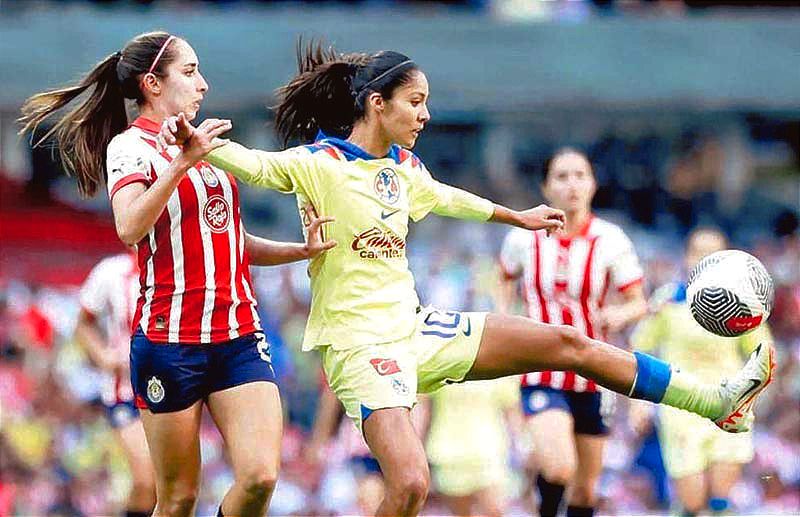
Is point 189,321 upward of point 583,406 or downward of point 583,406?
upward

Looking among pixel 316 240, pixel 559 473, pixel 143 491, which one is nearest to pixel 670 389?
pixel 316 240

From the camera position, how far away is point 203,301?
18.8ft

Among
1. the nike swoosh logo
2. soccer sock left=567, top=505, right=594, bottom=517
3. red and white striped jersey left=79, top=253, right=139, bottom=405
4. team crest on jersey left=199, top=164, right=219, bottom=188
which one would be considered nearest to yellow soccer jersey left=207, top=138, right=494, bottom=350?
team crest on jersey left=199, top=164, right=219, bottom=188

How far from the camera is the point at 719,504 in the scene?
364 inches

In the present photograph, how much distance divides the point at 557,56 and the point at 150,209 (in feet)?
29.9

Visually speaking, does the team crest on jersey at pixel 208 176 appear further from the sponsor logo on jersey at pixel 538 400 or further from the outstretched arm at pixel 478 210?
the sponsor logo on jersey at pixel 538 400

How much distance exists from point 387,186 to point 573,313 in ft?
6.21

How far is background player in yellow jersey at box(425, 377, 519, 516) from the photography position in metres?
10.3

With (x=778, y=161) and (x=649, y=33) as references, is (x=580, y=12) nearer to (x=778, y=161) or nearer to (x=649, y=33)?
(x=649, y=33)

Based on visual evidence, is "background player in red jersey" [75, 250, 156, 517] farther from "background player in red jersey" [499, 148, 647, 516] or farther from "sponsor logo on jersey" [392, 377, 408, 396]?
"sponsor logo on jersey" [392, 377, 408, 396]

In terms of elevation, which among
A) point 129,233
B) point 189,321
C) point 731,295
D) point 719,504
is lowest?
point 719,504

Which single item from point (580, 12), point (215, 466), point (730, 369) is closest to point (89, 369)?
point (215, 466)

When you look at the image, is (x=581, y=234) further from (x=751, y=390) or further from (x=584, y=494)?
(x=751, y=390)

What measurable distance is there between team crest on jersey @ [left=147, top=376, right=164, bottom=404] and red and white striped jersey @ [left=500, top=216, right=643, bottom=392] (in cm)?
247
